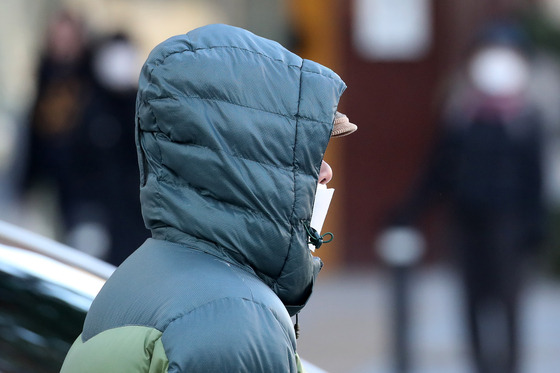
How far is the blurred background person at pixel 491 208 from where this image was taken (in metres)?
5.81

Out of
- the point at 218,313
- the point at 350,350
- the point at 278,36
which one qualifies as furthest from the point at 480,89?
the point at 218,313

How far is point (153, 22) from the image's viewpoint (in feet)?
30.7

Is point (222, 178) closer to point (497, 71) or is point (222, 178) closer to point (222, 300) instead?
point (222, 300)

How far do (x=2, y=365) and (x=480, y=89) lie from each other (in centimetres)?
449

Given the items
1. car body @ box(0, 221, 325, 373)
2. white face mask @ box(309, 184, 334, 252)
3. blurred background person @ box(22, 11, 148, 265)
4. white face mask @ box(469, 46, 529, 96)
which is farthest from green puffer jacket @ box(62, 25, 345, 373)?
blurred background person @ box(22, 11, 148, 265)

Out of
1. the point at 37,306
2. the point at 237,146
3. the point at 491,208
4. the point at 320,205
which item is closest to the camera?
the point at 237,146

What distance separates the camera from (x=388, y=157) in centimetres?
1001

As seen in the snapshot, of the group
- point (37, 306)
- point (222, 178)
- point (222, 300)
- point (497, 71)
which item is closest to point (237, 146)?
point (222, 178)

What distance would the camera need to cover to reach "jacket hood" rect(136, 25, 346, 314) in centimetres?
162

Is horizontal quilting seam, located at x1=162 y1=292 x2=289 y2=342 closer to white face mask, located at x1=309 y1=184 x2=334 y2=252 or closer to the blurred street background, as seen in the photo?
white face mask, located at x1=309 y1=184 x2=334 y2=252

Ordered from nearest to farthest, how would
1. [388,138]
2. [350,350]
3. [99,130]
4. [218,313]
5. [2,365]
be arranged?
1. [218,313]
2. [2,365]
3. [99,130]
4. [350,350]
5. [388,138]

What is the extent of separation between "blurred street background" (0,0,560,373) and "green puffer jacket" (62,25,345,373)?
13.8 ft

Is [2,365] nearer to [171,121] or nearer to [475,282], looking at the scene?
[171,121]

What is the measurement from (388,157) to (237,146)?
8466 millimetres
